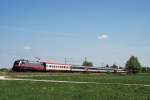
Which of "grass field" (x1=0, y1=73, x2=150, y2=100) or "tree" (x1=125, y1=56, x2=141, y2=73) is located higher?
"tree" (x1=125, y1=56, x2=141, y2=73)

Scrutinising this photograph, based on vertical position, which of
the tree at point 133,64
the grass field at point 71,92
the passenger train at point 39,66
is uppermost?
the tree at point 133,64

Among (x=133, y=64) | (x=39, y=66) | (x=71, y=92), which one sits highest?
(x=133, y=64)

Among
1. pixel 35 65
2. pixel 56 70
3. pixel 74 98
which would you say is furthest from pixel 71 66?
pixel 74 98

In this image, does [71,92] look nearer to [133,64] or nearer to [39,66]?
[39,66]

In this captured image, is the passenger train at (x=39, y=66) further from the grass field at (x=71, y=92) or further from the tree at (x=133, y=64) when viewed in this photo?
the tree at (x=133, y=64)

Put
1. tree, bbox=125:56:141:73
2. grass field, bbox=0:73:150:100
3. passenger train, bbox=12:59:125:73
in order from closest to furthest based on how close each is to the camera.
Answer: grass field, bbox=0:73:150:100
passenger train, bbox=12:59:125:73
tree, bbox=125:56:141:73

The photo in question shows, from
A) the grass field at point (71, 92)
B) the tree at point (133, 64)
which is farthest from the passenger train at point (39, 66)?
the tree at point (133, 64)

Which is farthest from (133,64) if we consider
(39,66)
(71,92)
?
(71,92)

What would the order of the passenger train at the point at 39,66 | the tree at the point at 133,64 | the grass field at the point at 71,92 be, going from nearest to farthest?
1. the grass field at the point at 71,92
2. the passenger train at the point at 39,66
3. the tree at the point at 133,64

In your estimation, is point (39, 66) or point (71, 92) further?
point (39, 66)

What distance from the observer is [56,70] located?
76125 millimetres

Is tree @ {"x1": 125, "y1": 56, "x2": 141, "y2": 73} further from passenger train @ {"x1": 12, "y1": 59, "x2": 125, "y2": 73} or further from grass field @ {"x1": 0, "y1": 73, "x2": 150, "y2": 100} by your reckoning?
grass field @ {"x1": 0, "y1": 73, "x2": 150, "y2": 100}

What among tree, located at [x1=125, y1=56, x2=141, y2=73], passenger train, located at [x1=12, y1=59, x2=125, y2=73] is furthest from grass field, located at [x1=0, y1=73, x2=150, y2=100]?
tree, located at [x1=125, y1=56, x2=141, y2=73]

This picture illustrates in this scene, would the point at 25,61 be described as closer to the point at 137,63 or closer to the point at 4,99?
the point at 4,99
